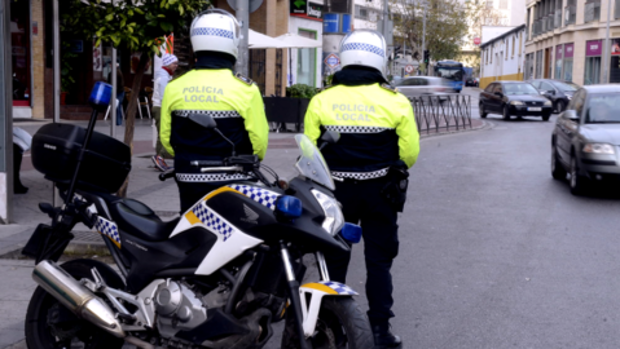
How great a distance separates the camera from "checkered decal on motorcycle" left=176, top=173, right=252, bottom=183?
4435mm

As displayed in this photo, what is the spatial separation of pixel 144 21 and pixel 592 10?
144 ft

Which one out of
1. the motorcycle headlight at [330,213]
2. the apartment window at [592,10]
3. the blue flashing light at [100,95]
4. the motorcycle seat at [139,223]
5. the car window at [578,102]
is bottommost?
the motorcycle seat at [139,223]

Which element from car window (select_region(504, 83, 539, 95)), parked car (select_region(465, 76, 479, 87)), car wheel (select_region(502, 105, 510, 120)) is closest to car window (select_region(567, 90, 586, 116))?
car wheel (select_region(502, 105, 510, 120))

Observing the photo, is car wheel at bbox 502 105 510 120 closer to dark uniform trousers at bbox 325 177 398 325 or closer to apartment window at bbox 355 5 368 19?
dark uniform trousers at bbox 325 177 398 325

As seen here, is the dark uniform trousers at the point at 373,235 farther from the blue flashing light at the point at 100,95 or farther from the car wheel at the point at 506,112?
the car wheel at the point at 506,112

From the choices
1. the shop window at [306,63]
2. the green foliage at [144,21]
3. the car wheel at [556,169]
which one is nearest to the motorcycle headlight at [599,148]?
the car wheel at [556,169]

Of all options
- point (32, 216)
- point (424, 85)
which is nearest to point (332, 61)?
point (424, 85)

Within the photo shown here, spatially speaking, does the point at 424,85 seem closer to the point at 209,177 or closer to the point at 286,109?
the point at 286,109

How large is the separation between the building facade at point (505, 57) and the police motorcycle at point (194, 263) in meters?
68.1

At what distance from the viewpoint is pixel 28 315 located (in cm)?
432

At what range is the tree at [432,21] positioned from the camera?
65812mm

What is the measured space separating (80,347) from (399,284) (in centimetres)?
283

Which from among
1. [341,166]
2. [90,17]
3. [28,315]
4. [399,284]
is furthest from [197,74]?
[90,17]

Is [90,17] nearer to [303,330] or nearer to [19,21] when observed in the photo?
[303,330]
